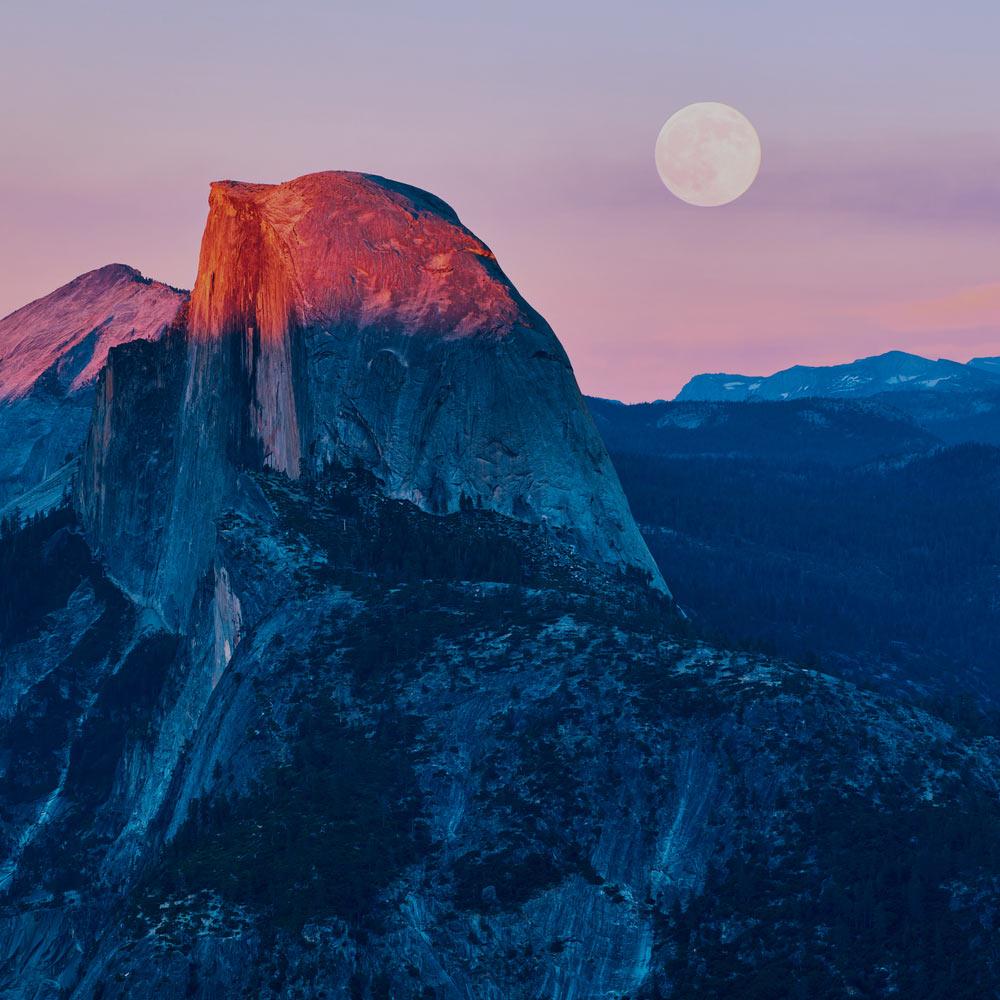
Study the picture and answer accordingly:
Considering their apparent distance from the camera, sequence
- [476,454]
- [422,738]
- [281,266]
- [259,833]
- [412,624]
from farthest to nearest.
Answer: [281,266]
[476,454]
[412,624]
[422,738]
[259,833]

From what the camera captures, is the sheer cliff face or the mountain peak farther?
the mountain peak

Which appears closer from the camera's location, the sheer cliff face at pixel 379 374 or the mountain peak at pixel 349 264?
the sheer cliff face at pixel 379 374

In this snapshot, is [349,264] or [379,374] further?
[349,264]

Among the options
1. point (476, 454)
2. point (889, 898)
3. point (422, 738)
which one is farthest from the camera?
point (476, 454)

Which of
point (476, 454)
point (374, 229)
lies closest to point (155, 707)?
point (476, 454)

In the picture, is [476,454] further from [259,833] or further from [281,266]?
[259,833]

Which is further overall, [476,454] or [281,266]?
[281,266]

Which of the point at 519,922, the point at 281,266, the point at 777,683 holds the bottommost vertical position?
the point at 519,922

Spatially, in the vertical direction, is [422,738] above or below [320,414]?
below
